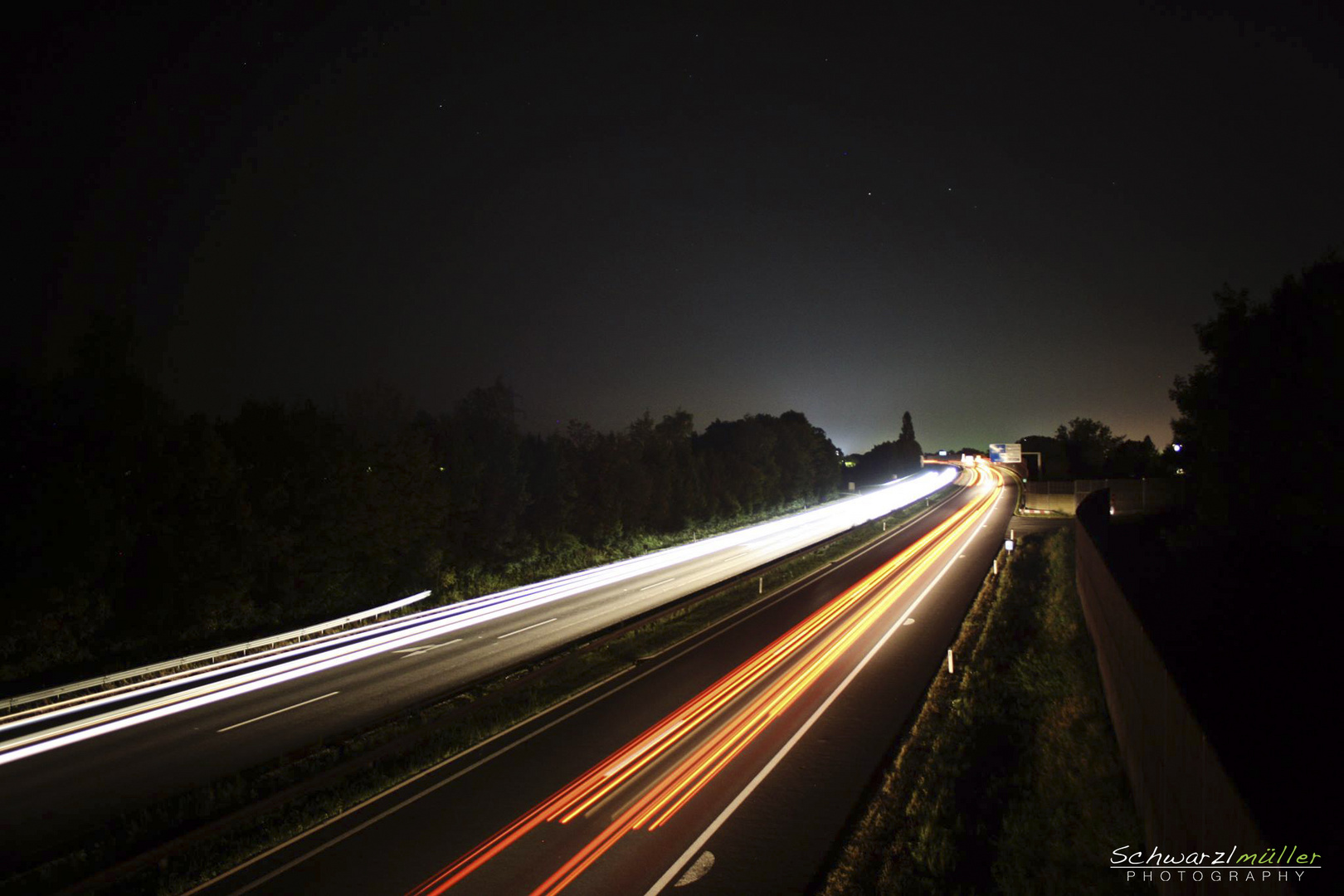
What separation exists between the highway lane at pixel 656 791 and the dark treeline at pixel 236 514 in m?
17.4

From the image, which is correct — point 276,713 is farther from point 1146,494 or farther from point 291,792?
point 1146,494

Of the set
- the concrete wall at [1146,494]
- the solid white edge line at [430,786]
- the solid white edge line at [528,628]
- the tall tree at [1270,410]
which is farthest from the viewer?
the concrete wall at [1146,494]

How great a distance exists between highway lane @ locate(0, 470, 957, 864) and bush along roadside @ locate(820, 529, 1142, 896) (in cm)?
1101

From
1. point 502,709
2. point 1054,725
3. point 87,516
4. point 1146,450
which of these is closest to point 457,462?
point 87,516

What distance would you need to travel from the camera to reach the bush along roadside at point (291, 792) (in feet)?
29.6

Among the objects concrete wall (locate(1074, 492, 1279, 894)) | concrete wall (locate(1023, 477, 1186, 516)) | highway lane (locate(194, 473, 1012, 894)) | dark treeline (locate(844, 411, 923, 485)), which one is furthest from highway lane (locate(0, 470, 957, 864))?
dark treeline (locate(844, 411, 923, 485))

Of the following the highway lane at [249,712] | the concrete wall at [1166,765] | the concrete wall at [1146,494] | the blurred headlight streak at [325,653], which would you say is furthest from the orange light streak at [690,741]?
the concrete wall at [1146,494]

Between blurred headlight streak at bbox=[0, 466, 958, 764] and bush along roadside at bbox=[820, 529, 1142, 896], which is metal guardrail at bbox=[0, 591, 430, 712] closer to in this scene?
blurred headlight streak at bbox=[0, 466, 958, 764]

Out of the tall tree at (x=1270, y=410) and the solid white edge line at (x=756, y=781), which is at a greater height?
the tall tree at (x=1270, y=410)

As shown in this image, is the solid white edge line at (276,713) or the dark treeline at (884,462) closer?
the solid white edge line at (276,713)

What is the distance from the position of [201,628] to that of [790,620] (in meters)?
21.2

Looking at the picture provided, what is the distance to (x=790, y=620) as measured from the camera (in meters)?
23.2

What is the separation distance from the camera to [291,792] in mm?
10680

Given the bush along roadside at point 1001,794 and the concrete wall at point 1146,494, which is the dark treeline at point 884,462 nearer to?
the concrete wall at point 1146,494
